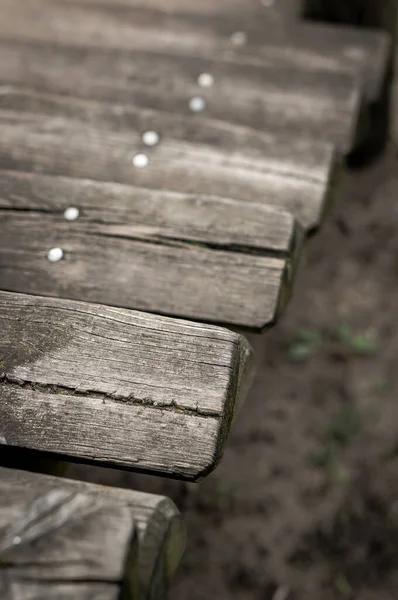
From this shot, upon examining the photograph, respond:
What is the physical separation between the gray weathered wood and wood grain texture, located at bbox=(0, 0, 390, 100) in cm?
91

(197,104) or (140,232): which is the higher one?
(197,104)

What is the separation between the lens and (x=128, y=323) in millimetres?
1365

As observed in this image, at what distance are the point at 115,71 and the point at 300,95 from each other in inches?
26.6

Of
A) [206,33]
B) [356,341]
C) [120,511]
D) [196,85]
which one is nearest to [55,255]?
[120,511]

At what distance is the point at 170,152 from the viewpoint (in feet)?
6.23

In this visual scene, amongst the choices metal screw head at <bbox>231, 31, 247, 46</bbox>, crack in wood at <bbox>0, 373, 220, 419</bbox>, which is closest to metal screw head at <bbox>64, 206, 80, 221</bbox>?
crack in wood at <bbox>0, 373, 220, 419</bbox>

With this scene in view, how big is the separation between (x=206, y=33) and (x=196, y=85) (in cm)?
36

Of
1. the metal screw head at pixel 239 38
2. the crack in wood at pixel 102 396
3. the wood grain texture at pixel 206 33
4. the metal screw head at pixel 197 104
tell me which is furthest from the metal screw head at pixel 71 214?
the metal screw head at pixel 239 38

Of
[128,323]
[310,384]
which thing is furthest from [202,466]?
[310,384]

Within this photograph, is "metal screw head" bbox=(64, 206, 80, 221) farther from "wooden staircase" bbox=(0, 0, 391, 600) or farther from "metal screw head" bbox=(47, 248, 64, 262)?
"metal screw head" bbox=(47, 248, 64, 262)

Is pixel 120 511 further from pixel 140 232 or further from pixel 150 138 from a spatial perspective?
pixel 150 138

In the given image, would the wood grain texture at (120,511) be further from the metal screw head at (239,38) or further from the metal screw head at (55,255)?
the metal screw head at (239,38)

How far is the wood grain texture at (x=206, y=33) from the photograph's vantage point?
7.74 feet

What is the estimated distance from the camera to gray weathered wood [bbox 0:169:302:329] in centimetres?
156
